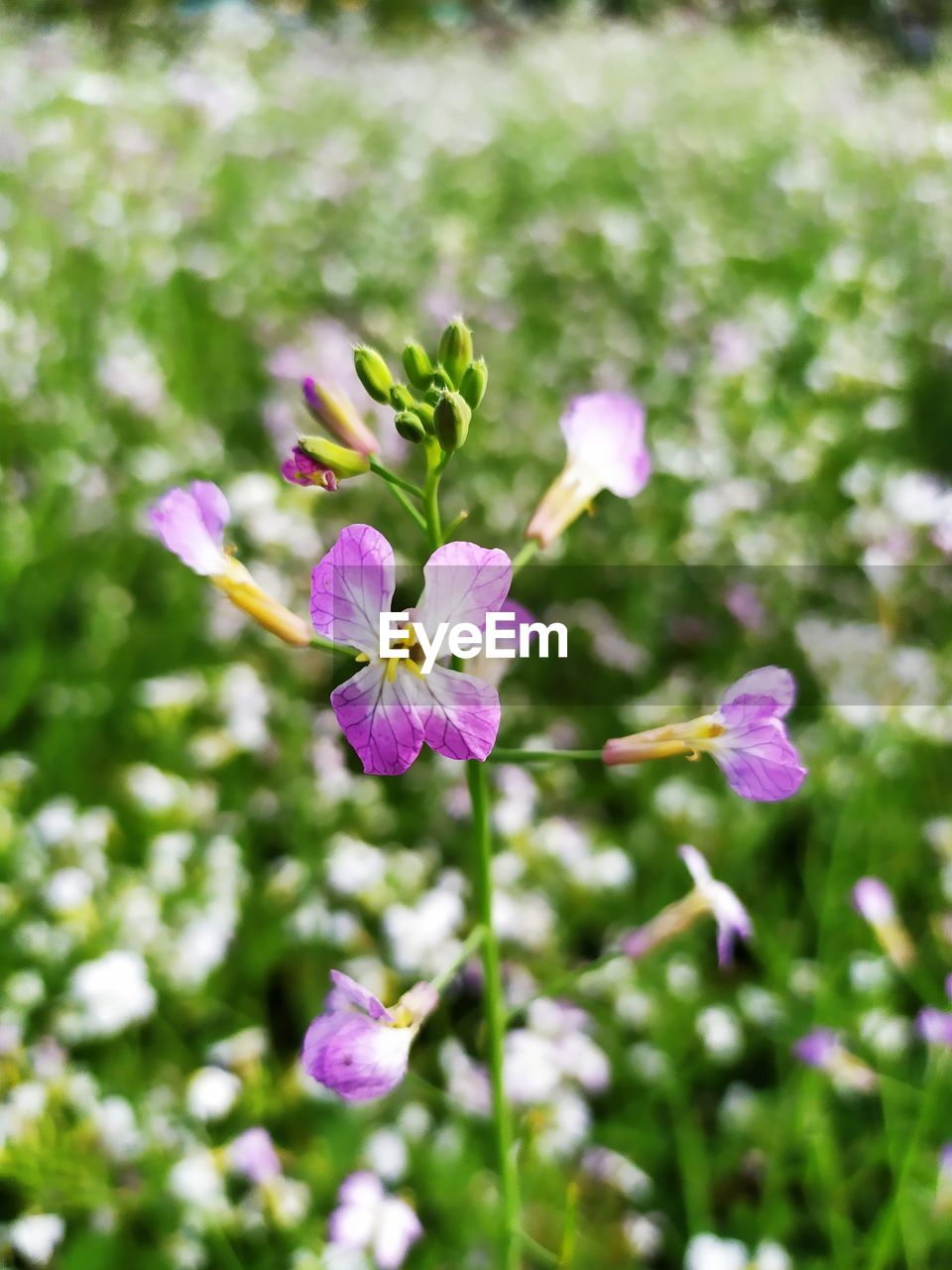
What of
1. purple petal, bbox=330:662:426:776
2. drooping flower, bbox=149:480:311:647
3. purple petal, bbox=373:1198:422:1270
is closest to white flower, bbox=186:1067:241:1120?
purple petal, bbox=373:1198:422:1270

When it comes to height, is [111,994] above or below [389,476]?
below

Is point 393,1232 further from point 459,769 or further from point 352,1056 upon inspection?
point 459,769

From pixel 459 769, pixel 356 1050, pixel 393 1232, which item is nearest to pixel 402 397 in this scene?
pixel 356 1050

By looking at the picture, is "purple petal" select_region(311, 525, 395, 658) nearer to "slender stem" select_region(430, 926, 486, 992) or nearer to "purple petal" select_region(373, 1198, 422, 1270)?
"slender stem" select_region(430, 926, 486, 992)

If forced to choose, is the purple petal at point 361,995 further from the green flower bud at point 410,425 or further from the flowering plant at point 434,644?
the green flower bud at point 410,425

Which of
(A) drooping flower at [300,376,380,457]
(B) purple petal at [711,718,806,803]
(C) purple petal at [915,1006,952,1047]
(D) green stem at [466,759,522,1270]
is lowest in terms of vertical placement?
(C) purple petal at [915,1006,952,1047]
